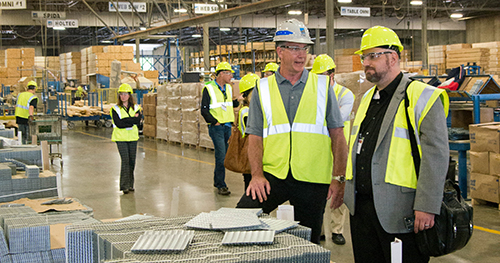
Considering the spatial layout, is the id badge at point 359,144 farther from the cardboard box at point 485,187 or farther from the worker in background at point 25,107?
the worker in background at point 25,107

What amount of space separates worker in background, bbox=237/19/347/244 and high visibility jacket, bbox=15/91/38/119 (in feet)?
36.6

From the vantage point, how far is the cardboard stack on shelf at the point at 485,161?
6.74 meters

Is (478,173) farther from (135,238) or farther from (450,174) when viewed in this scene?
(135,238)

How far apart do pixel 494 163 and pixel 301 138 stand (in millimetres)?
4597

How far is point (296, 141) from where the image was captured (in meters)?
3.22

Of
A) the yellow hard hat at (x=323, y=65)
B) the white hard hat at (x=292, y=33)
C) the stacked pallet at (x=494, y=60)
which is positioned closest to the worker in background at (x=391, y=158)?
the white hard hat at (x=292, y=33)

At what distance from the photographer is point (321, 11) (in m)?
33.3

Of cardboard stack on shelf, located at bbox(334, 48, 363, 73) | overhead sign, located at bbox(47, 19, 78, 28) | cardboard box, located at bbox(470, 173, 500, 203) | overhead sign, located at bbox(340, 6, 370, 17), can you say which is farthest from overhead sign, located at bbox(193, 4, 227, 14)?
cardboard box, located at bbox(470, 173, 500, 203)

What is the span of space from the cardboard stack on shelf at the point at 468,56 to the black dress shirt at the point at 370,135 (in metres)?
25.7

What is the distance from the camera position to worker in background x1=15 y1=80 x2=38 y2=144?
13.0 meters

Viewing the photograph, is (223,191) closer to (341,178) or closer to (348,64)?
(341,178)

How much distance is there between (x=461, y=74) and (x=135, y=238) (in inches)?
311

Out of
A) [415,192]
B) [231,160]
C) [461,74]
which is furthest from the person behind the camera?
[461,74]

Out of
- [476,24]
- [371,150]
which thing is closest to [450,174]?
[371,150]
